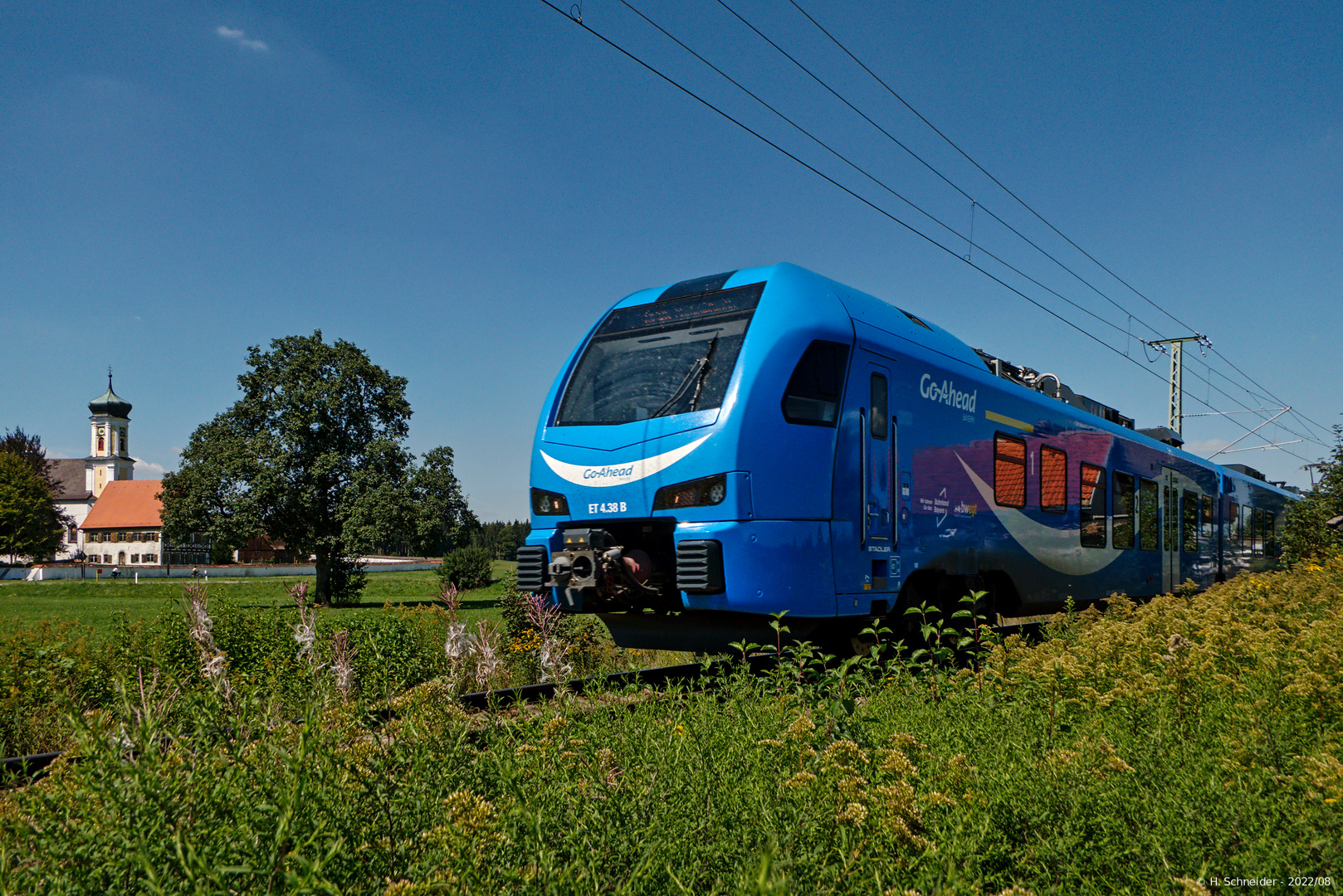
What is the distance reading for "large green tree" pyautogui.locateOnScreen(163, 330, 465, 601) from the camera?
34.8 m

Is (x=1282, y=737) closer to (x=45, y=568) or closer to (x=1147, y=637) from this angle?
(x=1147, y=637)

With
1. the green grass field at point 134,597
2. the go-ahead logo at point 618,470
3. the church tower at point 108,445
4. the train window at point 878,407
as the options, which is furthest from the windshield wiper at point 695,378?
the church tower at point 108,445

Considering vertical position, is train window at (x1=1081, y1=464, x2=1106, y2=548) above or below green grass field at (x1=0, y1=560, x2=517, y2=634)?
above

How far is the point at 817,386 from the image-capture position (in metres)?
6.80

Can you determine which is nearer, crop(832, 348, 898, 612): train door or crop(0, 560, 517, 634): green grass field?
crop(832, 348, 898, 612): train door

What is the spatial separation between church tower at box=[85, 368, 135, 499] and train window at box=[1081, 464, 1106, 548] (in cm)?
13235

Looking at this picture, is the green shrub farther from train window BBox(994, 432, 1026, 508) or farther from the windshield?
the windshield

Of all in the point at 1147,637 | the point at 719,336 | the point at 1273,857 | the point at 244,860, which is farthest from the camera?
the point at 719,336

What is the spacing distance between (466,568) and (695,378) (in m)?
30.7

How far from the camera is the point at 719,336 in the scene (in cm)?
694

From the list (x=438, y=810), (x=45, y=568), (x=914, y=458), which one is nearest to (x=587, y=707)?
(x=438, y=810)

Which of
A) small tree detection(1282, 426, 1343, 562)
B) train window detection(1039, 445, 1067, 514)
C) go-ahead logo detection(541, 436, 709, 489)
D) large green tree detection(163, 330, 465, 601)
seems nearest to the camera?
go-ahead logo detection(541, 436, 709, 489)

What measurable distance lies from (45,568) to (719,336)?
70.9 metres

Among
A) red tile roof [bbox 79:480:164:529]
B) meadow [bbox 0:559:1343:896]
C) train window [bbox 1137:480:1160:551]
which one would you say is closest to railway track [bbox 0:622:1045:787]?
meadow [bbox 0:559:1343:896]
